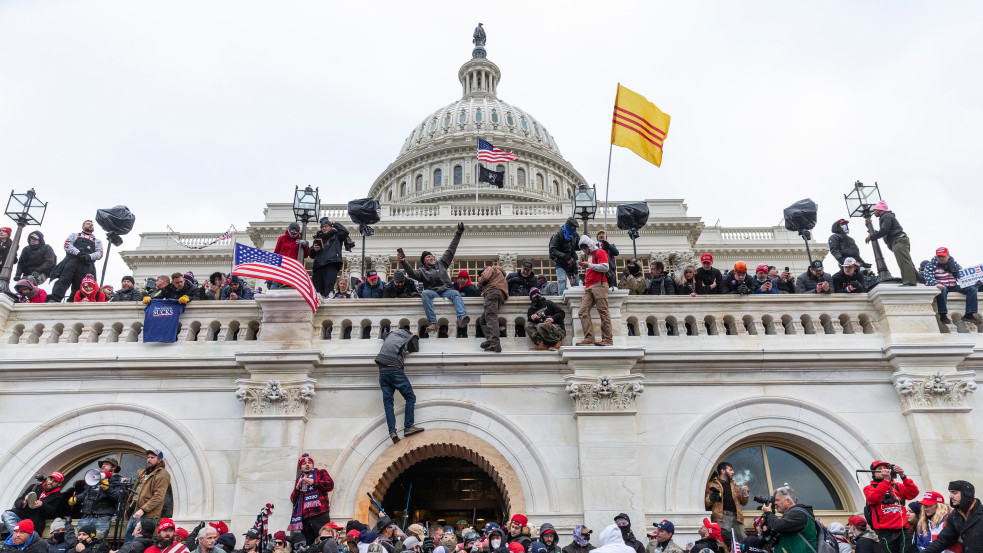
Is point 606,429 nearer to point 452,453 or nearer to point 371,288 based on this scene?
point 452,453

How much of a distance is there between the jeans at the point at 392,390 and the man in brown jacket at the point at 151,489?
350cm

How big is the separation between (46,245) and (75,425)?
16.0 ft

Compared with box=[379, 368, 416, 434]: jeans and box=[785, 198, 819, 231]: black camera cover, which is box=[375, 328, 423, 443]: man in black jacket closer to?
box=[379, 368, 416, 434]: jeans

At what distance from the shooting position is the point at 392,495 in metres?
13.9

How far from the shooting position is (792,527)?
788 cm

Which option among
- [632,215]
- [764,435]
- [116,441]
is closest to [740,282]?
[764,435]

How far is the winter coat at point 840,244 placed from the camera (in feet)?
50.7

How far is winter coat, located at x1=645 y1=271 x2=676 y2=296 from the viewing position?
1395 cm

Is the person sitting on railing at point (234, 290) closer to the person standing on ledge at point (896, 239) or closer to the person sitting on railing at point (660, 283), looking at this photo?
the person sitting on railing at point (660, 283)

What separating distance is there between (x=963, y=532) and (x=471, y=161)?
75.7 metres

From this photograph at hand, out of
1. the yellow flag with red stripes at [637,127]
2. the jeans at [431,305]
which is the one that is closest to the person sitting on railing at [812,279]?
the yellow flag with red stripes at [637,127]

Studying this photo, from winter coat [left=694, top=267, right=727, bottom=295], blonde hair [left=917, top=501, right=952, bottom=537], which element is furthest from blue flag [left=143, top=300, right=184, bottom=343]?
blonde hair [left=917, top=501, right=952, bottom=537]

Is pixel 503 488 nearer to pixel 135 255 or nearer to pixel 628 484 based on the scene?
pixel 628 484

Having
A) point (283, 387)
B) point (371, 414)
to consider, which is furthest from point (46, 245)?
point (371, 414)
